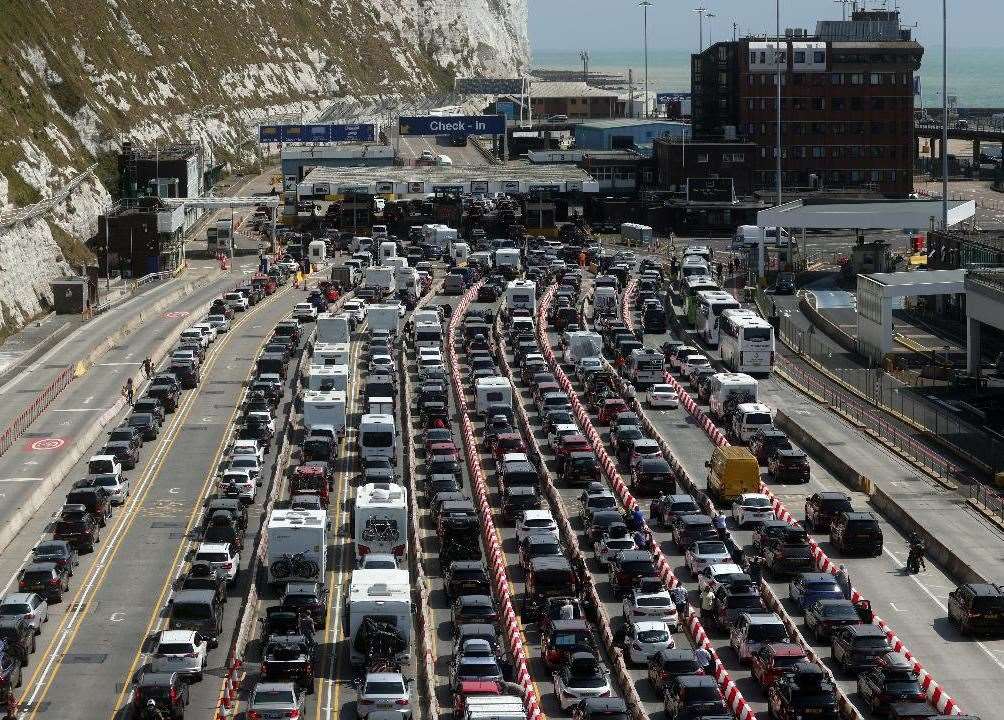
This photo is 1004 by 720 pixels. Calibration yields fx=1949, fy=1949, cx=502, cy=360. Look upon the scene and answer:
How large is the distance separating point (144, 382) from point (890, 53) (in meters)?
89.6

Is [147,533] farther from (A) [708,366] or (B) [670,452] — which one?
(A) [708,366]

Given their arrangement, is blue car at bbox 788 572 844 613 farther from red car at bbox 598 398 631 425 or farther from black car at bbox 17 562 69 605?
red car at bbox 598 398 631 425

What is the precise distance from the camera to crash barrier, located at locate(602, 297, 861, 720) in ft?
146

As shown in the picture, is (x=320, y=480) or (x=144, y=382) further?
(x=144, y=382)

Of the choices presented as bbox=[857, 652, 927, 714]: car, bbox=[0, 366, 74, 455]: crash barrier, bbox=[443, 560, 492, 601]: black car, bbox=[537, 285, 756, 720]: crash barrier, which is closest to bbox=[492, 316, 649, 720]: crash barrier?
bbox=[537, 285, 756, 720]: crash barrier

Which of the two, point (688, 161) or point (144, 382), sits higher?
point (688, 161)

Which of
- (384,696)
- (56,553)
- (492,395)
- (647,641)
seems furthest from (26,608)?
(492,395)

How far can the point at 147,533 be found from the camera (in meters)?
64.1

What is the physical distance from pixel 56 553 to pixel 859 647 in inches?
950

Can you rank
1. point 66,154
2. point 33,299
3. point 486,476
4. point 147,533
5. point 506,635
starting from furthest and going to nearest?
1. point 66,154
2. point 33,299
3. point 486,476
4. point 147,533
5. point 506,635

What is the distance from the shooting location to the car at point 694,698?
43375 millimetres

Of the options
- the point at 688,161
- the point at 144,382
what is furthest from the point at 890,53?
the point at 144,382

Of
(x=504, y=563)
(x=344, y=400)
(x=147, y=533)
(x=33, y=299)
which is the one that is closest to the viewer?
(x=504, y=563)

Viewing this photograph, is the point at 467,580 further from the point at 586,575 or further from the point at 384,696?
the point at 384,696
